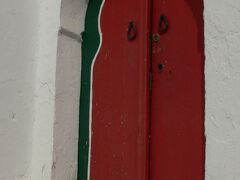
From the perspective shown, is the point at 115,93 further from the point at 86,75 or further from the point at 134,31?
the point at 134,31

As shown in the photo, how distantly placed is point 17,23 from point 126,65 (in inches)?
31.2

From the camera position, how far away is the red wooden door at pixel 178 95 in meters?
1.89

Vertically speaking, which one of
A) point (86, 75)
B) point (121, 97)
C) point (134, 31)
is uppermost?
point (134, 31)

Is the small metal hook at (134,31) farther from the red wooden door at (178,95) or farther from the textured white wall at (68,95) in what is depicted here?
the textured white wall at (68,95)

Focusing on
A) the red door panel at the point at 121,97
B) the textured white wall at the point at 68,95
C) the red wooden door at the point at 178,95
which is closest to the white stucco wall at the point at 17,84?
the textured white wall at the point at 68,95

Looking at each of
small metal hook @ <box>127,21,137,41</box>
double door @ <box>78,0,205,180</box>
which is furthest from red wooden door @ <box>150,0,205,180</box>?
small metal hook @ <box>127,21,137,41</box>

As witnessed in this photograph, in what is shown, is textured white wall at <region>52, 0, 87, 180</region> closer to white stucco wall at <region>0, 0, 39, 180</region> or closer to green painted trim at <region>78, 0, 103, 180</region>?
green painted trim at <region>78, 0, 103, 180</region>

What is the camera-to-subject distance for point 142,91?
2127 millimetres

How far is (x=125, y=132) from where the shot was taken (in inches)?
86.3
